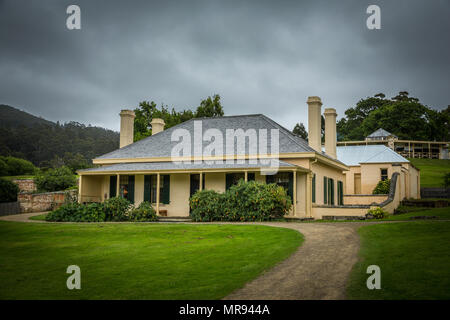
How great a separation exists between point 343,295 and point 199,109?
37304 mm

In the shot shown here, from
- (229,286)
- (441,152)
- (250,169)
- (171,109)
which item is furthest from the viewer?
(441,152)

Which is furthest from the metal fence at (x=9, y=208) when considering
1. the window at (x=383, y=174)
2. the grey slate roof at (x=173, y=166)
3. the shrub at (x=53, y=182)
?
the window at (x=383, y=174)

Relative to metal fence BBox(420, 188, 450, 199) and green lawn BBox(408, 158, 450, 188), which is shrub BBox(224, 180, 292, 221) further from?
green lawn BBox(408, 158, 450, 188)

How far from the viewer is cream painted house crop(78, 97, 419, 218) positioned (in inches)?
760

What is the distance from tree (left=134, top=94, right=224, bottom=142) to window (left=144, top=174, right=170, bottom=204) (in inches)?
821

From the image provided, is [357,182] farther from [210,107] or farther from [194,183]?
[210,107]

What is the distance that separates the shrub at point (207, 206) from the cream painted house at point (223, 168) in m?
1.13

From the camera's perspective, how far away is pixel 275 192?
57.8 feet

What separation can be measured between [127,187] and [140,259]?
1316 centimetres

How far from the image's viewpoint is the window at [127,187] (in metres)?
21.8

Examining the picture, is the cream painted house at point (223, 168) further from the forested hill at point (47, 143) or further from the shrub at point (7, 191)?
the forested hill at point (47, 143)

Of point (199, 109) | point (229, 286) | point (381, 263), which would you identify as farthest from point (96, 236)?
point (199, 109)
